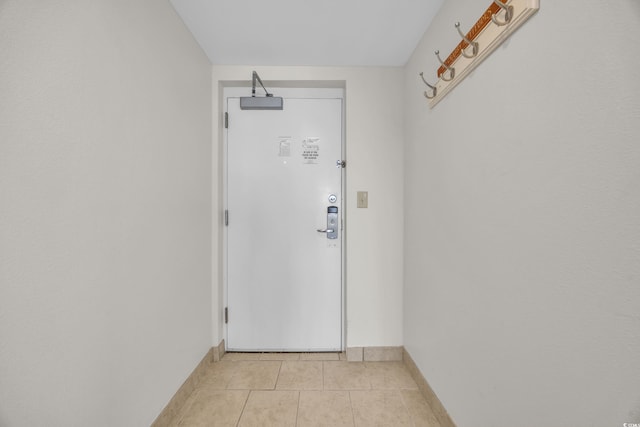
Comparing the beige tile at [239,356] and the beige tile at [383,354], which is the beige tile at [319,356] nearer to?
the beige tile at [383,354]

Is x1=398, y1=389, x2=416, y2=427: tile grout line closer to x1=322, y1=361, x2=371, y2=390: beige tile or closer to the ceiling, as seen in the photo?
x1=322, y1=361, x2=371, y2=390: beige tile

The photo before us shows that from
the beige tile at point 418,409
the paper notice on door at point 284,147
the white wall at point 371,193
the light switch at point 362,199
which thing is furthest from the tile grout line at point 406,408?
the paper notice on door at point 284,147

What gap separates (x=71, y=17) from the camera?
3.18 feet

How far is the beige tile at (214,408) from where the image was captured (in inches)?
64.5

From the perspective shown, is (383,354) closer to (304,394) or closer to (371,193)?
(304,394)

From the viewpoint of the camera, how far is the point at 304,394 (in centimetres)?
189

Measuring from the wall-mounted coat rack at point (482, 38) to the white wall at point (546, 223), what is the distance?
0.04 meters

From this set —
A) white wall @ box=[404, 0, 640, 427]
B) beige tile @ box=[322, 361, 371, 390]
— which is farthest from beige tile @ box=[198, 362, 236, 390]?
white wall @ box=[404, 0, 640, 427]

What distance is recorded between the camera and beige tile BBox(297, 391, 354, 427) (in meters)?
1.64

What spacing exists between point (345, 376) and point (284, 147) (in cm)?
191

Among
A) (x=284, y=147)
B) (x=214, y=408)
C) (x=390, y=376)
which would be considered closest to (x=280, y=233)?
(x=284, y=147)

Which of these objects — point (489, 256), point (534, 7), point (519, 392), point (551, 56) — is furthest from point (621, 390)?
point (534, 7)

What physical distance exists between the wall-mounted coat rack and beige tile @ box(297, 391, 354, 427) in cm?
198

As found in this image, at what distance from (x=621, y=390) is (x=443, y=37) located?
174 cm
